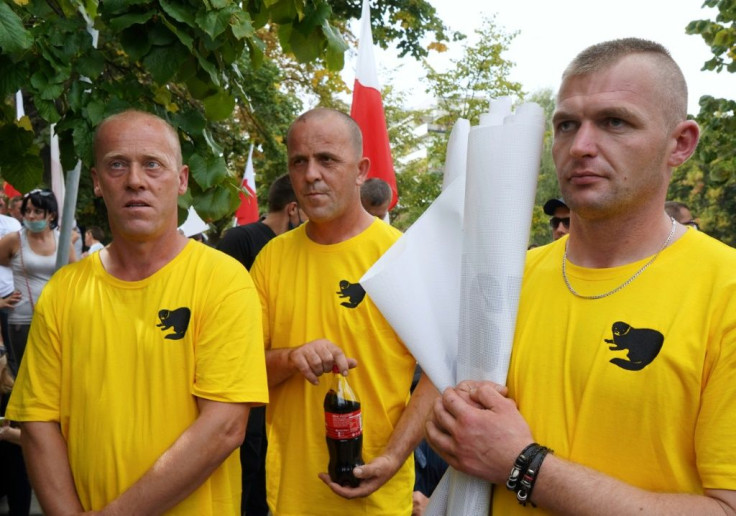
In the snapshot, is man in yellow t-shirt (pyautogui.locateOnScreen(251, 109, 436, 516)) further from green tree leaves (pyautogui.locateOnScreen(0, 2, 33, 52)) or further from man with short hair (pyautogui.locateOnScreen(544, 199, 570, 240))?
man with short hair (pyautogui.locateOnScreen(544, 199, 570, 240))

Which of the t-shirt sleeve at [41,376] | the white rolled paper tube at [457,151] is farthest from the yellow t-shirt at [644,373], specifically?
the t-shirt sleeve at [41,376]

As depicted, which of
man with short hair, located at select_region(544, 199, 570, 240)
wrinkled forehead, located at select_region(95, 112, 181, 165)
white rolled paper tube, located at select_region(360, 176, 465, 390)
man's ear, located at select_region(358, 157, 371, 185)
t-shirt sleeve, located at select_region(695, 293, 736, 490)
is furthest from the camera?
man with short hair, located at select_region(544, 199, 570, 240)

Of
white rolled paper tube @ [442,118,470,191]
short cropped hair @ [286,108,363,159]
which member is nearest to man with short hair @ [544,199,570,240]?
short cropped hair @ [286,108,363,159]

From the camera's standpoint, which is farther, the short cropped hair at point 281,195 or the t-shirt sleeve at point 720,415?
the short cropped hair at point 281,195

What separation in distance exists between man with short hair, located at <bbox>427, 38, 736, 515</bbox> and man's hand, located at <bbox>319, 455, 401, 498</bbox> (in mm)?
926

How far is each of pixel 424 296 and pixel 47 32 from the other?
199 centimetres

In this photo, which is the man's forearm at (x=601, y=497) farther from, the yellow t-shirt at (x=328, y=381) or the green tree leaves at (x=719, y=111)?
the green tree leaves at (x=719, y=111)

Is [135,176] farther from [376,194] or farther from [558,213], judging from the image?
[558,213]

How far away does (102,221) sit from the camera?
62.2ft

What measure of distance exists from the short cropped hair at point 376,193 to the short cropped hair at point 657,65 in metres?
4.00

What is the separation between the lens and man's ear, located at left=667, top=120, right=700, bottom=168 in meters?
1.66

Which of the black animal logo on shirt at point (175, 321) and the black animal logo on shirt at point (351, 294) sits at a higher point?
Result: the black animal logo on shirt at point (351, 294)

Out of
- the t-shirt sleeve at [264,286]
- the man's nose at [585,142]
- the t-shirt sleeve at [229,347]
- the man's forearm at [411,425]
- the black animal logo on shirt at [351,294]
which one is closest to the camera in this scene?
the man's nose at [585,142]

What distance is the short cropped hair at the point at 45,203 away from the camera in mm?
6227
